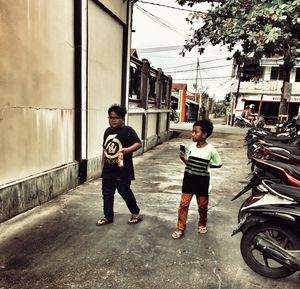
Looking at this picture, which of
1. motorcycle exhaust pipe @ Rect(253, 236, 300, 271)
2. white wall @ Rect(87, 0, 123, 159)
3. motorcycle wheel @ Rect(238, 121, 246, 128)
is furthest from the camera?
motorcycle wheel @ Rect(238, 121, 246, 128)

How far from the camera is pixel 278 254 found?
8.86 ft

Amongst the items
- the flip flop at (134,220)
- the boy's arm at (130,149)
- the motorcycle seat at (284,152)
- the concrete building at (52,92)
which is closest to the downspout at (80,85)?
the concrete building at (52,92)

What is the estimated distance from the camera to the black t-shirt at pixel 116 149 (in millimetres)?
3797

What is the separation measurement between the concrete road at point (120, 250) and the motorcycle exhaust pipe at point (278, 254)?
27cm

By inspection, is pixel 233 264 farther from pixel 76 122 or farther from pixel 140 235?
pixel 76 122

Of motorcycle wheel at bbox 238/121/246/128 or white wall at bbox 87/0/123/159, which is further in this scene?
motorcycle wheel at bbox 238/121/246/128

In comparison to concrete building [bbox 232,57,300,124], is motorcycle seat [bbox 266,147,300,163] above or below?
below

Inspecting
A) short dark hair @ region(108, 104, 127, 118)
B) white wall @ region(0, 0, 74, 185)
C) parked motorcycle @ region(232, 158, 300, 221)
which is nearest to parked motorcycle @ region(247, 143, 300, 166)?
parked motorcycle @ region(232, 158, 300, 221)

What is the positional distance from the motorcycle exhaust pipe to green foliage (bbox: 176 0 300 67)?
611cm

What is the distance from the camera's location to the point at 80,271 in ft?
9.52

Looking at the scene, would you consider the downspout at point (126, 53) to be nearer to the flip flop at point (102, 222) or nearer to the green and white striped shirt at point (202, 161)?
the flip flop at point (102, 222)

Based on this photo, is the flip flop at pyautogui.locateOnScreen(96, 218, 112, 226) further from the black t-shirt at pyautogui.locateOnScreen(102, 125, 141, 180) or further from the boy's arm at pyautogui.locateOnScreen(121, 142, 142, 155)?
the boy's arm at pyautogui.locateOnScreen(121, 142, 142, 155)

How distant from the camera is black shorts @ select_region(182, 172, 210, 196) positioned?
11.6 ft

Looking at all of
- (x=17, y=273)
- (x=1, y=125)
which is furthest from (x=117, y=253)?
(x=1, y=125)
